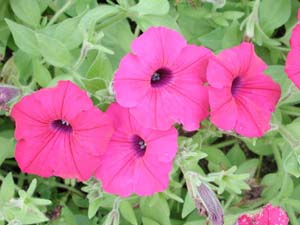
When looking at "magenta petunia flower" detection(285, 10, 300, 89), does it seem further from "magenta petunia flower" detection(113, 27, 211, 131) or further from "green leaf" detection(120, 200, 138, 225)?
"green leaf" detection(120, 200, 138, 225)

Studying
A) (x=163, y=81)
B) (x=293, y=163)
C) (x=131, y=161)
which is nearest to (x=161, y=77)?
(x=163, y=81)

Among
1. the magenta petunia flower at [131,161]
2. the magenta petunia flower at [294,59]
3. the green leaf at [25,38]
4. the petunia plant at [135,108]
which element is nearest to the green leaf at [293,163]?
the petunia plant at [135,108]

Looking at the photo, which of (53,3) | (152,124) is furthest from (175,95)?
(53,3)

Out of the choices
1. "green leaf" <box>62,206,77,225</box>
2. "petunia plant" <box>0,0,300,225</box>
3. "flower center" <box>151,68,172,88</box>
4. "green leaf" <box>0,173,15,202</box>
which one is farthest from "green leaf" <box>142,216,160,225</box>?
"flower center" <box>151,68,172,88</box>

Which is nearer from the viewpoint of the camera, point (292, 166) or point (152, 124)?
point (152, 124)

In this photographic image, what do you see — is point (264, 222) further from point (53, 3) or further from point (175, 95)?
point (53, 3)

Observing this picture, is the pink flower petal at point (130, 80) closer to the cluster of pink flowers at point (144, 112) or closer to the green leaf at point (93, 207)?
the cluster of pink flowers at point (144, 112)

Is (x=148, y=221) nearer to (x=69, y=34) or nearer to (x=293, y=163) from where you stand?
(x=293, y=163)
